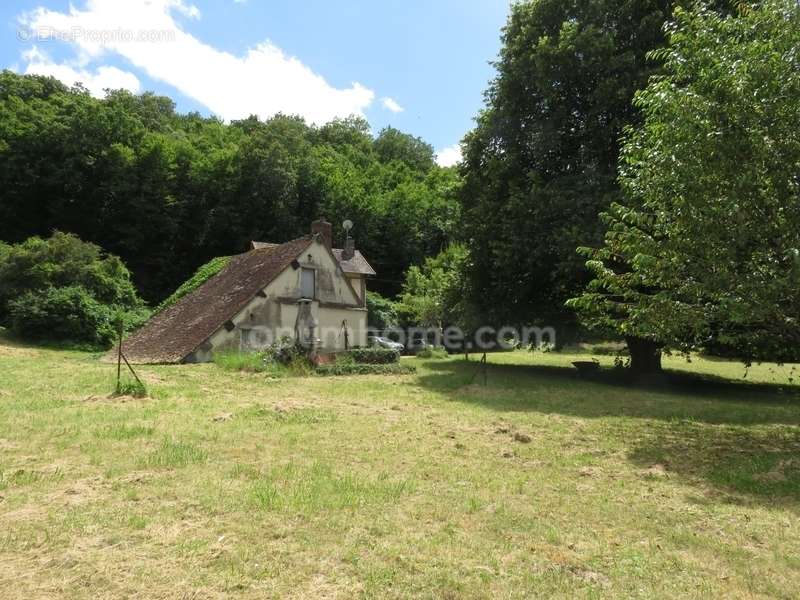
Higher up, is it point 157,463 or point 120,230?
point 120,230

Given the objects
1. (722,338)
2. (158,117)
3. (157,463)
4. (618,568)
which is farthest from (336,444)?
(158,117)

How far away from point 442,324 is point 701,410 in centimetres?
2534

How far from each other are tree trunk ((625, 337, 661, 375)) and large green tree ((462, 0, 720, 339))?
7.84ft

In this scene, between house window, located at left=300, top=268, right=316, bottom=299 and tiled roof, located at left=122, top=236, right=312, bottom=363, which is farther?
house window, located at left=300, top=268, right=316, bottom=299

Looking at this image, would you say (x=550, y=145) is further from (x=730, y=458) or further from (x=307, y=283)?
(x=730, y=458)

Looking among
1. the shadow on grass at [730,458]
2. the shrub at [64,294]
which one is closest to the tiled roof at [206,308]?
the shrub at [64,294]

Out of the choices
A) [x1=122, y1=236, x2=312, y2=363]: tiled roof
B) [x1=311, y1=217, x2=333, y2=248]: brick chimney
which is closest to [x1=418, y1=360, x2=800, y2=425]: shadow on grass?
[x1=122, y1=236, x2=312, y2=363]: tiled roof

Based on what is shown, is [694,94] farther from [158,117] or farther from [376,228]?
[158,117]

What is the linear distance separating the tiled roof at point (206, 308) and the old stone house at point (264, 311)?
0.10ft

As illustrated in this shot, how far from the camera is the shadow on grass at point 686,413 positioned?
6914 millimetres

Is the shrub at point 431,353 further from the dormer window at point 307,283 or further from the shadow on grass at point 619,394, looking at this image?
the dormer window at point 307,283

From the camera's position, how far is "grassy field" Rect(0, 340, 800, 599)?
3.86m

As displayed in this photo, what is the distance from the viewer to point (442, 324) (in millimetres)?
37688

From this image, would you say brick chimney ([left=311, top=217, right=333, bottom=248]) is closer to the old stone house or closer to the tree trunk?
the old stone house
